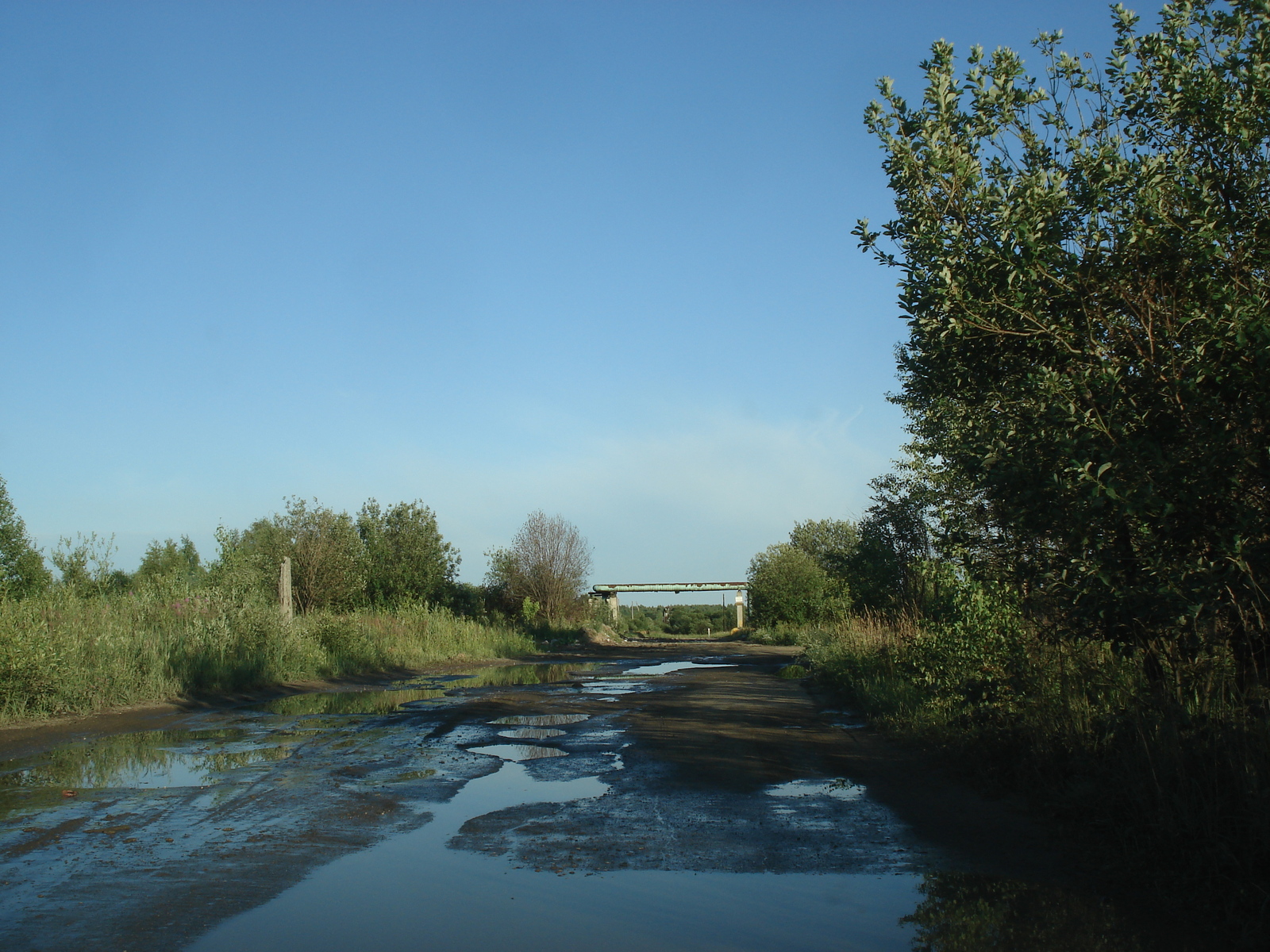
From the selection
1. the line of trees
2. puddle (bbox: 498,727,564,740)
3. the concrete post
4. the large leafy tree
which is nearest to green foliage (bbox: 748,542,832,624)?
the line of trees

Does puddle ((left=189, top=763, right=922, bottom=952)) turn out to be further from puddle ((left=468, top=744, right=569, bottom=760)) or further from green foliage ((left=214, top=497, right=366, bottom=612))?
green foliage ((left=214, top=497, right=366, bottom=612))

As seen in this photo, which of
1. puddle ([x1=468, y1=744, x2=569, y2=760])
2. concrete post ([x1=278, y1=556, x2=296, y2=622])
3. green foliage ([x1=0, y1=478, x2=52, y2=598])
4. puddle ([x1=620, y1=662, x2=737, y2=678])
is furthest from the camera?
green foliage ([x1=0, y1=478, x2=52, y2=598])

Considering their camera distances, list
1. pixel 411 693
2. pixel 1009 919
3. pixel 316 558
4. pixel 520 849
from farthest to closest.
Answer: pixel 316 558 < pixel 411 693 < pixel 520 849 < pixel 1009 919

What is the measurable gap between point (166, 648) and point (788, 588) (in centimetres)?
3738

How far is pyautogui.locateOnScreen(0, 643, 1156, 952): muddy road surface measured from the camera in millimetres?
4344

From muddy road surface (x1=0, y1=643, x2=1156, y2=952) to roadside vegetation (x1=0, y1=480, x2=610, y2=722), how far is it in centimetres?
342

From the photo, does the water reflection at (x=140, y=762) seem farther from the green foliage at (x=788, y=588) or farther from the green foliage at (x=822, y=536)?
the green foliage at (x=822, y=536)

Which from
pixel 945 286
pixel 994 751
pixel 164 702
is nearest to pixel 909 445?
pixel 994 751

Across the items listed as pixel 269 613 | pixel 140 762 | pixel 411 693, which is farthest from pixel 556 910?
pixel 269 613

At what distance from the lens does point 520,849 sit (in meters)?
5.84

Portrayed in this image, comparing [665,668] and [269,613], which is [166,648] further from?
[665,668]

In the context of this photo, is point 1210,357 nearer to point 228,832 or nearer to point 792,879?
point 792,879

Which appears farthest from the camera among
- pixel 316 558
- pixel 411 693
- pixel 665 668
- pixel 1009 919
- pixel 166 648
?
pixel 316 558

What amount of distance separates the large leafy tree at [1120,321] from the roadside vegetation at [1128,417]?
2 cm
